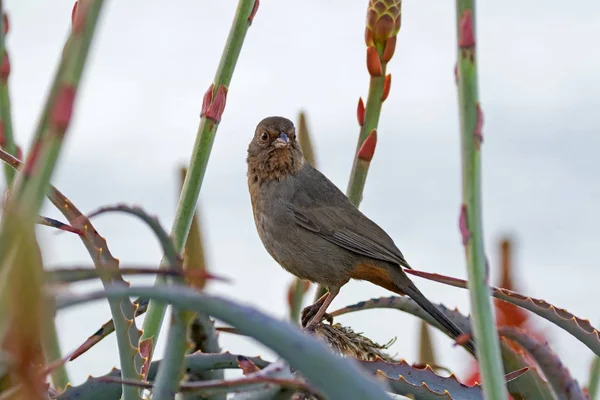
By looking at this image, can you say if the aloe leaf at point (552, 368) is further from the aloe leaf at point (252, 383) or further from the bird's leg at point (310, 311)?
the bird's leg at point (310, 311)

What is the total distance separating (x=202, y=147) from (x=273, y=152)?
2.50m

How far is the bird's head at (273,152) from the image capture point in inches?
206

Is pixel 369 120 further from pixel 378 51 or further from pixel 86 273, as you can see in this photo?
pixel 86 273

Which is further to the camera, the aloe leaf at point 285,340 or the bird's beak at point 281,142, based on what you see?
the bird's beak at point 281,142

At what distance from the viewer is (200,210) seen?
3426mm

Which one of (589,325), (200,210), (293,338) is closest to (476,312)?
(293,338)

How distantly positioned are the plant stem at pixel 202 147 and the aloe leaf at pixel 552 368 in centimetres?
134

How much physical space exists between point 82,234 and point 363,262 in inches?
115

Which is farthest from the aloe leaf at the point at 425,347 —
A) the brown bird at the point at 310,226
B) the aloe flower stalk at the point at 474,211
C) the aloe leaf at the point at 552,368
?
the aloe flower stalk at the point at 474,211

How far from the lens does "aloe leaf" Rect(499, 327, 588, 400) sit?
1.50 m

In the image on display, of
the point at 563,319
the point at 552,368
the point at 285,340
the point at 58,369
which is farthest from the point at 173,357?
the point at 58,369

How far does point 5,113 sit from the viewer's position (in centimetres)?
318

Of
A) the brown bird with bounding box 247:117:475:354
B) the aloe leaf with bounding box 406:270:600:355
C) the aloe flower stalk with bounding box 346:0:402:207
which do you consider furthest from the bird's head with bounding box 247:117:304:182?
the aloe leaf with bounding box 406:270:600:355

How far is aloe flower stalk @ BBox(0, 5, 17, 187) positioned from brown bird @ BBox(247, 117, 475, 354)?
5.90ft
